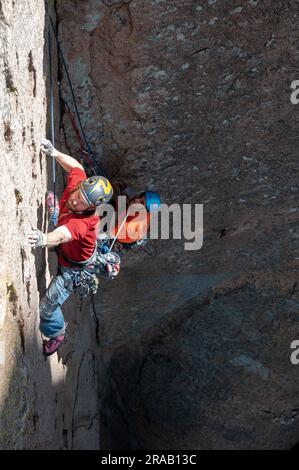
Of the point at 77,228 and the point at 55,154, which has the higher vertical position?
the point at 55,154

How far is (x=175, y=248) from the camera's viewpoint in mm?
5953

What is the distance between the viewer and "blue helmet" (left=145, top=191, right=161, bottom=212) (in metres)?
4.88

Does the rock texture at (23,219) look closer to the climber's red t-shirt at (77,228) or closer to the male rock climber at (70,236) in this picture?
the male rock climber at (70,236)

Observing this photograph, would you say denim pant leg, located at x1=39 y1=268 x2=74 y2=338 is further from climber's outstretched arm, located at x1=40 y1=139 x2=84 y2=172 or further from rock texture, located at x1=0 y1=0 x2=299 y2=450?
climber's outstretched arm, located at x1=40 y1=139 x2=84 y2=172

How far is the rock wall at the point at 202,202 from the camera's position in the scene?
14.2 feet

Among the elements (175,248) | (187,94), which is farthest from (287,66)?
(175,248)

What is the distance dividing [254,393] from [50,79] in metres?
5.05

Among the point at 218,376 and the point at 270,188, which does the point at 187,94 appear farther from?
the point at 218,376

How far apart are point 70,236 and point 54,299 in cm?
82

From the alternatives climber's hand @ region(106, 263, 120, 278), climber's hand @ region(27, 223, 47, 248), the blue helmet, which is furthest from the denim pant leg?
the blue helmet

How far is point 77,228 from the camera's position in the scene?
4.01 meters

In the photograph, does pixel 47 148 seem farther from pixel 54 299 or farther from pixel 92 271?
pixel 54 299

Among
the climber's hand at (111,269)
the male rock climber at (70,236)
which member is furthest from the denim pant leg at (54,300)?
the climber's hand at (111,269)

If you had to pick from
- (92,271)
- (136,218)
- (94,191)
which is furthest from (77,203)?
(136,218)
